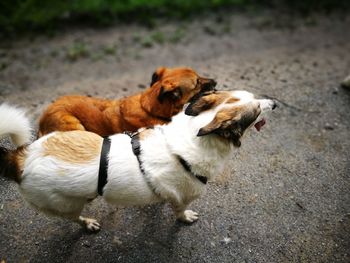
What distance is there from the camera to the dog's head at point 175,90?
3.62 meters

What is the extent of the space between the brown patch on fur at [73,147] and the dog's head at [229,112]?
0.89 metres

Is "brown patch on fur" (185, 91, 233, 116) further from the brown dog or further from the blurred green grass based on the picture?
the blurred green grass

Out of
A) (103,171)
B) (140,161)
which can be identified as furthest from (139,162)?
(103,171)

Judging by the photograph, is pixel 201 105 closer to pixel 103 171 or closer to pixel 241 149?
pixel 103 171

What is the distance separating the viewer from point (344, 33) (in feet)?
25.3

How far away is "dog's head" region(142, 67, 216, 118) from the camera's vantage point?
362 centimetres

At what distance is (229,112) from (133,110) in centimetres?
142

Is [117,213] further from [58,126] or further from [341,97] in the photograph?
[341,97]

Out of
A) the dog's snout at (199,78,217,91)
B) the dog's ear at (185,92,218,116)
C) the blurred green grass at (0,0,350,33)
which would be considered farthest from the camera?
the blurred green grass at (0,0,350,33)

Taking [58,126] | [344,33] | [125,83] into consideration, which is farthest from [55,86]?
[344,33]

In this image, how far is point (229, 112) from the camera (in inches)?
106

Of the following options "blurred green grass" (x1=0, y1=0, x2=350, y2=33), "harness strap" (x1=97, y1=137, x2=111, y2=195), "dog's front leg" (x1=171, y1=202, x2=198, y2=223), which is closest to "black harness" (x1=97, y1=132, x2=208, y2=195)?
"harness strap" (x1=97, y1=137, x2=111, y2=195)

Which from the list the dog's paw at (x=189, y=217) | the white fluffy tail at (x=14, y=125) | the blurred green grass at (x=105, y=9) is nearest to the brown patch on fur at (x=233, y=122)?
the dog's paw at (x=189, y=217)

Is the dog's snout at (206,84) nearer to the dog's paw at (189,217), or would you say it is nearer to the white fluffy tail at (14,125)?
the dog's paw at (189,217)
